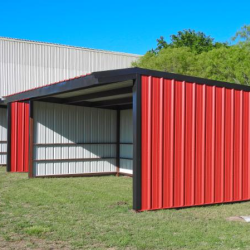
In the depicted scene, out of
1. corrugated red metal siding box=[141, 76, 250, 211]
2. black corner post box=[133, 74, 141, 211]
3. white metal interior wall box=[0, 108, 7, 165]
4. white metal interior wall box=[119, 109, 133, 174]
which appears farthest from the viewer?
white metal interior wall box=[0, 108, 7, 165]

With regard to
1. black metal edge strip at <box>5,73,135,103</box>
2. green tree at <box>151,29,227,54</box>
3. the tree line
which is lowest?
black metal edge strip at <box>5,73,135,103</box>

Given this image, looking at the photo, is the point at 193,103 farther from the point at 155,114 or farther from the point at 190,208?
the point at 190,208

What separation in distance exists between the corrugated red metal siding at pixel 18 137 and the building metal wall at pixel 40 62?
656 centimetres

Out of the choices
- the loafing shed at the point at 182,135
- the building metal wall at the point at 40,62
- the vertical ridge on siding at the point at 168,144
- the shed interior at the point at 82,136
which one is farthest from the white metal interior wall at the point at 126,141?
the building metal wall at the point at 40,62

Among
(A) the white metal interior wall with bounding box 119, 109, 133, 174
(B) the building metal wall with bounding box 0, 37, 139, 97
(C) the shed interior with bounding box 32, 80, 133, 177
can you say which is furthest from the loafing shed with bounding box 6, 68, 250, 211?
(B) the building metal wall with bounding box 0, 37, 139, 97

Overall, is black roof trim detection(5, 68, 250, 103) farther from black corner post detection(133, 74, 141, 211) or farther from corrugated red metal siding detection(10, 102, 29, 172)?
corrugated red metal siding detection(10, 102, 29, 172)

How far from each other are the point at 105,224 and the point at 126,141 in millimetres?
8154

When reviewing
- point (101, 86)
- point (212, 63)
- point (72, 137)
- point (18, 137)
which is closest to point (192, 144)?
point (101, 86)

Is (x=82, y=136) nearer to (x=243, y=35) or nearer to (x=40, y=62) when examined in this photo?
(x=40, y=62)

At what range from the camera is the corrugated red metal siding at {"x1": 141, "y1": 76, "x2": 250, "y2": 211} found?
816 cm

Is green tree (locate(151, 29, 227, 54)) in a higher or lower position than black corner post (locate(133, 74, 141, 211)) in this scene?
higher

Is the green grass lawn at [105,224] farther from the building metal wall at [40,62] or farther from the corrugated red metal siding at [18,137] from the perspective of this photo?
the building metal wall at [40,62]

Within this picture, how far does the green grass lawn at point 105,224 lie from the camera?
5.66m

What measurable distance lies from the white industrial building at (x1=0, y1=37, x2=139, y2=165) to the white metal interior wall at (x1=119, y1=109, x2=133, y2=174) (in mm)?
9235
